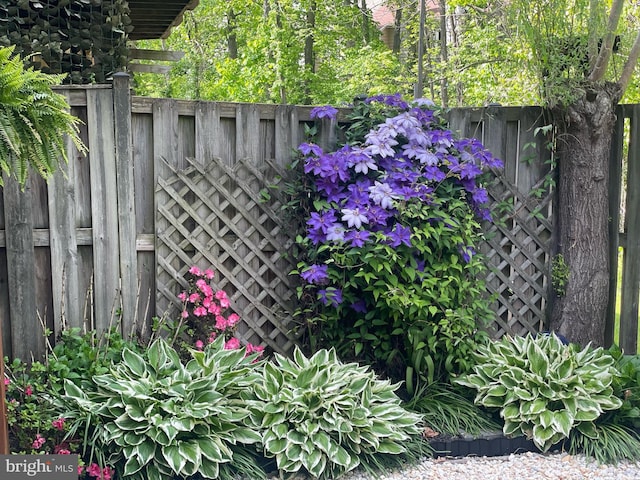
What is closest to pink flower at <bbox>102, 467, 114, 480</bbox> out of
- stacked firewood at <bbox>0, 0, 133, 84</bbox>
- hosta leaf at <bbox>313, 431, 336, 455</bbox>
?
hosta leaf at <bbox>313, 431, 336, 455</bbox>

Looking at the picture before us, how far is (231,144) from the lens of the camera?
4.14m

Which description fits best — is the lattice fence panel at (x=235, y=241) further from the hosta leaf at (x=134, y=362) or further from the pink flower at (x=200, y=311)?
the hosta leaf at (x=134, y=362)

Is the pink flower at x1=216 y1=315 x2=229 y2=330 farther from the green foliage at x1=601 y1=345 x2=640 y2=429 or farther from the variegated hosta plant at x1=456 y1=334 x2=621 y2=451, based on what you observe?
the green foliage at x1=601 y1=345 x2=640 y2=429

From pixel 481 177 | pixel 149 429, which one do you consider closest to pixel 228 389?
pixel 149 429

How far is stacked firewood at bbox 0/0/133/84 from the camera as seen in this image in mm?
4328

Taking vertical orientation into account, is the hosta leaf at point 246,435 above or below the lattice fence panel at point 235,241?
below

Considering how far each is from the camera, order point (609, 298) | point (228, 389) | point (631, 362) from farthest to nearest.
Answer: point (609, 298), point (631, 362), point (228, 389)

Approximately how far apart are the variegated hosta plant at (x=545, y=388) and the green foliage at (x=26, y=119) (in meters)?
2.65

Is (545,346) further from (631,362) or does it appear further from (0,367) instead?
(0,367)

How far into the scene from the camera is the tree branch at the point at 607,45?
4308 millimetres

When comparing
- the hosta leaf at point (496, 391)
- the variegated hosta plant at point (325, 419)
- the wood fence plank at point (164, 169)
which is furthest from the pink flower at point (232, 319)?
the hosta leaf at point (496, 391)

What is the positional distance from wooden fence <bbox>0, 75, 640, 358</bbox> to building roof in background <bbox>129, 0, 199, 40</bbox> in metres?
3.44

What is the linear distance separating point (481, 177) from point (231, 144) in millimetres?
1675

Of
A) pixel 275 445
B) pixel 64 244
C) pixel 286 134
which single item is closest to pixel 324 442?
pixel 275 445
